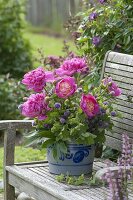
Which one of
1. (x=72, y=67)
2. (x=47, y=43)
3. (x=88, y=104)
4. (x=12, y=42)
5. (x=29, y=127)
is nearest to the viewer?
(x=88, y=104)

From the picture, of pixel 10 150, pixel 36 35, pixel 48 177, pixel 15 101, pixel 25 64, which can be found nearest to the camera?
pixel 48 177

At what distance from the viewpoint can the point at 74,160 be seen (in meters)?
4.60

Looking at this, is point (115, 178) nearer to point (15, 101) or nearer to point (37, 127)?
point (37, 127)

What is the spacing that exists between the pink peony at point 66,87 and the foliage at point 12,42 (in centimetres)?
520

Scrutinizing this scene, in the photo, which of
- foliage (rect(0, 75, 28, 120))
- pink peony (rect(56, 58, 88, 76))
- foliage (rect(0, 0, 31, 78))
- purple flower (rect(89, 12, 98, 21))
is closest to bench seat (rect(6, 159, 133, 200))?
pink peony (rect(56, 58, 88, 76))

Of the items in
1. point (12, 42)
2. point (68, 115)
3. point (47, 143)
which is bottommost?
point (12, 42)

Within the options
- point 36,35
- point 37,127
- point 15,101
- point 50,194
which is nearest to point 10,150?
point 37,127

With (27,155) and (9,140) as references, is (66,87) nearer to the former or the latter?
(9,140)

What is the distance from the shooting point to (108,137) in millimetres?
5145

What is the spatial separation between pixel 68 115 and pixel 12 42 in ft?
17.5

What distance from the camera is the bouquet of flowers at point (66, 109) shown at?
4496 millimetres

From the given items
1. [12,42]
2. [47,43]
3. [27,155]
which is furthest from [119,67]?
[47,43]

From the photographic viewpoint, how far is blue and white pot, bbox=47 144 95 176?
15.0ft

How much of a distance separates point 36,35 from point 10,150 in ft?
47.0
